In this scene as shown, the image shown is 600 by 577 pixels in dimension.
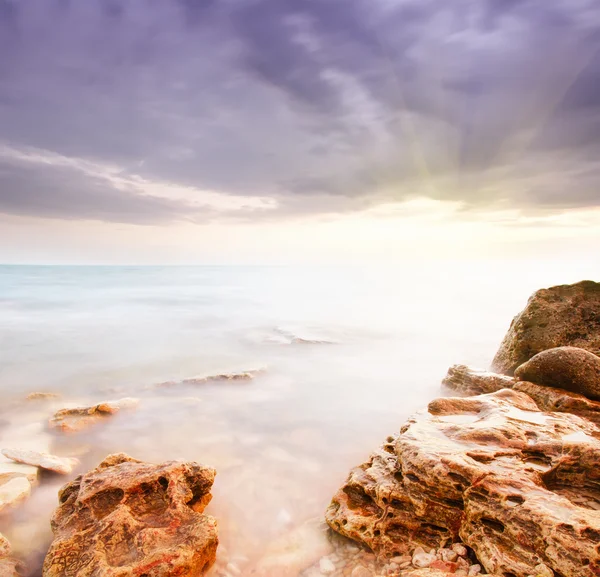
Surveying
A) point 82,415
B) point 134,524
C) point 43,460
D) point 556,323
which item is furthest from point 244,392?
point 556,323

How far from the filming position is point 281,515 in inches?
198

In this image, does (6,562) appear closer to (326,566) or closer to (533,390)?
(326,566)

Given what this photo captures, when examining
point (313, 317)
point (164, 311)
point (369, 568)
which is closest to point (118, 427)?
point (369, 568)

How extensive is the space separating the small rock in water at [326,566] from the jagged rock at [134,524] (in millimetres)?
1089

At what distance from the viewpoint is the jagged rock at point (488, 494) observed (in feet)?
9.57

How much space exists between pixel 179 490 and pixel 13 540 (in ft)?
6.89

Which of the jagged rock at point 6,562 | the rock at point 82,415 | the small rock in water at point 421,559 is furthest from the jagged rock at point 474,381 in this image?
the jagged rock at point 6,562

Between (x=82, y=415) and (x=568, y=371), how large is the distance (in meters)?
9.03

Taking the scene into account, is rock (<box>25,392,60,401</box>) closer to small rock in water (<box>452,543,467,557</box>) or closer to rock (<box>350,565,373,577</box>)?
rock (<box>350,565,373,577</box>)

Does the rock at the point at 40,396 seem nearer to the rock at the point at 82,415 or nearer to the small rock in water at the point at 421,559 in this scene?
the rock at the point at 82,415

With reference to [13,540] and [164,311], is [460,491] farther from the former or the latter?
[164,311]

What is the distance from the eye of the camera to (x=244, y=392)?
32.0 feet

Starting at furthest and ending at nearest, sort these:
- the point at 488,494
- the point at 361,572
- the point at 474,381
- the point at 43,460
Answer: the point at 474,381, the point at 43,460, the point at 361,572, the point at 488,494

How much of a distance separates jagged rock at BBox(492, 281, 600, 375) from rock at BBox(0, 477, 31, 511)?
890 centimetres
